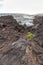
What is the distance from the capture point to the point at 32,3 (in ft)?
11.7

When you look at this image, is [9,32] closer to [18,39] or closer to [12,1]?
[18,39]

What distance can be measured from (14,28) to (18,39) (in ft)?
0.97

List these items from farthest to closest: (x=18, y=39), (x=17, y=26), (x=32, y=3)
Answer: (x=32, y=3)
(x=17, y=26)
(x=18, y=39)

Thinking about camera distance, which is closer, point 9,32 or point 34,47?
point 34,47

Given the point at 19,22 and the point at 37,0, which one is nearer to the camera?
the point at 19,22

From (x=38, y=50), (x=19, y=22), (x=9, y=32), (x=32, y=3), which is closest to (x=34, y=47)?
A: (x=38, y=50)

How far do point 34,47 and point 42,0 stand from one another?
6.54ft

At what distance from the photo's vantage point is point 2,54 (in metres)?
1.77

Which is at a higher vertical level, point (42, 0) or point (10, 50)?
point (42, 0)

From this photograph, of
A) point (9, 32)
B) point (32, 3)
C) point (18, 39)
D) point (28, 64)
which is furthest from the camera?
point (32, 3)

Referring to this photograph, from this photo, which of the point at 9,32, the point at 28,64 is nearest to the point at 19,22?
the point at 9,32

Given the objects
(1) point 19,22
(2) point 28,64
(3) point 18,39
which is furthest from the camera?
(1) point 19,22

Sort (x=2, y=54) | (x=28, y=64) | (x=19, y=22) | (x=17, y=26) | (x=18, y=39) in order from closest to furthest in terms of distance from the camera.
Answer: (x=28, y=64) → (x=2, y=54) → (x=18, y=39) → (x=17, y=26) → (x=19, y=22)

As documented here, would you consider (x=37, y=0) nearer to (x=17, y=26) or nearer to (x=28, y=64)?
(x=17, y=26)
